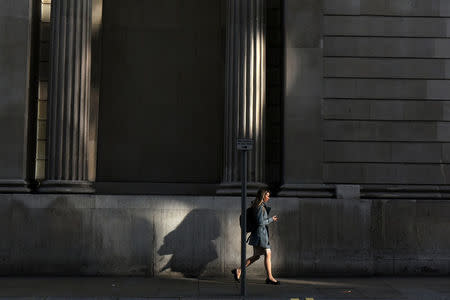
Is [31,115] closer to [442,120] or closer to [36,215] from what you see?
[36,215]

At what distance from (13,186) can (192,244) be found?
423 cm

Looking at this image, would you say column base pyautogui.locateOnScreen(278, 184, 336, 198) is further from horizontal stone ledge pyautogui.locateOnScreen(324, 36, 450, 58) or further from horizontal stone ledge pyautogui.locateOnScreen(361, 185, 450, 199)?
horizontal stone ledge pyautogui.locateOnScreen(324, 36, 450, 58)

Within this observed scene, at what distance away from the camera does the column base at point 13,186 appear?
13.4 metres

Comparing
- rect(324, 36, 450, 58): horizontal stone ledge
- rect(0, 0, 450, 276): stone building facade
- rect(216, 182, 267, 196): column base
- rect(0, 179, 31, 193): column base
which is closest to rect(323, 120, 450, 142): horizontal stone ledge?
rect(0, 0, 450, 276): stone building facade

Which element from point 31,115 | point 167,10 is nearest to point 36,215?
point 31,115

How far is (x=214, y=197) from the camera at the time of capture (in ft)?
43.8

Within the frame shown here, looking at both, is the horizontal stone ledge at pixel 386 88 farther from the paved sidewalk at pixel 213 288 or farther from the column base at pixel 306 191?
the paved sidewalk at pixel 213 288

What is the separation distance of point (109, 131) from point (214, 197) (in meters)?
3.41

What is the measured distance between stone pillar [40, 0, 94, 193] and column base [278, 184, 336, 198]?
449 cm

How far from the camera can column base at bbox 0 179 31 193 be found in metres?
13.4

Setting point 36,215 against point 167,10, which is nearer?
point 36,215

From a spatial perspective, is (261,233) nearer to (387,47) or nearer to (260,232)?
(260,232)

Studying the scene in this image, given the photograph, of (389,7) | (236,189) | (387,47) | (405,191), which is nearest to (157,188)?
(236,189)

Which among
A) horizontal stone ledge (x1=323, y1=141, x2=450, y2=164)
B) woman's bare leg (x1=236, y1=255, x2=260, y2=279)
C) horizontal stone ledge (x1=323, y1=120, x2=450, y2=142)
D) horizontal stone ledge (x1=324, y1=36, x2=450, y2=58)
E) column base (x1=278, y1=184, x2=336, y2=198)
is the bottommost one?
woman's bare leg (x1=236, y1=255, x2=260, y2=279)
